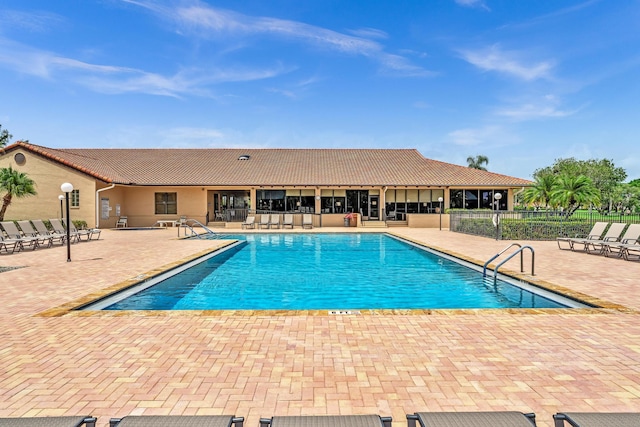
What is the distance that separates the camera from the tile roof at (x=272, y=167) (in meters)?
26.7

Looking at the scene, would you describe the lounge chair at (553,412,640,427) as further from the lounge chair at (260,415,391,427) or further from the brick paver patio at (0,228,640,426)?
the lounge chair at (260,415,391,427)

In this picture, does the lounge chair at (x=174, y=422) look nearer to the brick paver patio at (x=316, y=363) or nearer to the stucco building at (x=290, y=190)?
the brick paver patio at (x=316, y=363)

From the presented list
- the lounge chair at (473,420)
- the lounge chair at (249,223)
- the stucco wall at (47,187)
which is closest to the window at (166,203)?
the stucco wall at (47,187)

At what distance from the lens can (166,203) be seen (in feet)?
89.6

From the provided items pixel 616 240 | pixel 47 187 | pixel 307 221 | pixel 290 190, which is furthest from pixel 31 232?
pixel 616 240

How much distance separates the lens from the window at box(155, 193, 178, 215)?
27.3m

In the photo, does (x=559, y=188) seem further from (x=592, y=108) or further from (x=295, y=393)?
(x=295, y=393)

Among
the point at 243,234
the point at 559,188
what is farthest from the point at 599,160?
the point at 243,234

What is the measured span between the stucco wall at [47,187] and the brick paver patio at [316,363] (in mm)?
19092

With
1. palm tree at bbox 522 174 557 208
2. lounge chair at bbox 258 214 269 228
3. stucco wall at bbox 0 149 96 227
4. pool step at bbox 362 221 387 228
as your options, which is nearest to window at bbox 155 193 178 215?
stucco wall at bbox 0 149 96 227

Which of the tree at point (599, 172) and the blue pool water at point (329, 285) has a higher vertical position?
the tree at point (599, 172)

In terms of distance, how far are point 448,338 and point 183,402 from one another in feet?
9.76

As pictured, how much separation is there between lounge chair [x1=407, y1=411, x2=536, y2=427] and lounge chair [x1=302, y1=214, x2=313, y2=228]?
75.1 feet

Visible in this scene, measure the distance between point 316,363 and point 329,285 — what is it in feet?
16.8
